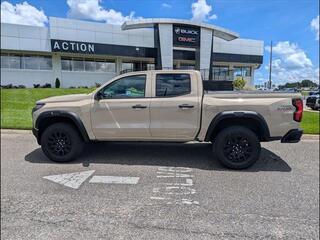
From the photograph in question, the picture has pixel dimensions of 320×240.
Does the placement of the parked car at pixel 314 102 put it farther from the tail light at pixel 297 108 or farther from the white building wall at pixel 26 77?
the white building wall at pixel 26 77

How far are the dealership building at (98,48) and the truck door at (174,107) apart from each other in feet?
80.3

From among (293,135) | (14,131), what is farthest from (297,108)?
(14,131)

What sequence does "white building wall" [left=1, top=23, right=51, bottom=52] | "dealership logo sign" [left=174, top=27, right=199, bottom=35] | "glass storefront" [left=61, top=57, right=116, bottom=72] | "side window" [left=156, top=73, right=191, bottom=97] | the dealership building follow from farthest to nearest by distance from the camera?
"dealership logo sign" [left=174, top=27, right=199, bottom=35], "glass storefront" [left=61, top=57, right=116, bottom=72], the dealership building, "white building wall" [left=1, top=23, right=51, bottom=52], "side window" [left=156, top=73, right=191, bottom=97]

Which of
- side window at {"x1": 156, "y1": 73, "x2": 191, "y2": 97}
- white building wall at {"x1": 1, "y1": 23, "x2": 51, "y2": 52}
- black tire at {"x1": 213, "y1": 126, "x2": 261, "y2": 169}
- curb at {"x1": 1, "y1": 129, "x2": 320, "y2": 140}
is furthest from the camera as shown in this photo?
white building wall at {"x1": 1, "y1": 23, "x2": 51, "y2": 52}

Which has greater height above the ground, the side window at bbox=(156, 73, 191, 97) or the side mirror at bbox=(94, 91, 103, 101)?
the side window at bbox=(156, 73, 191, 97)

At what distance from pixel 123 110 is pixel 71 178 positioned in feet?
5.19

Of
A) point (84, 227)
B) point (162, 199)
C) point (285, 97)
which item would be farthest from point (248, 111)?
point (84, 227)

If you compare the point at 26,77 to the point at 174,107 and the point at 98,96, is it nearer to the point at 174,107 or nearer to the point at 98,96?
the point at 98,96

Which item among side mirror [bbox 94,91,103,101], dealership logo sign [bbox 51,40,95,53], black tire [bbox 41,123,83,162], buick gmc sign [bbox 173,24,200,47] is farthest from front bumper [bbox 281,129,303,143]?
buick gmc sign [bbox 173,24,200,47]

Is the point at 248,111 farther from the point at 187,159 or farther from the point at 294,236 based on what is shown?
the point at 294,236

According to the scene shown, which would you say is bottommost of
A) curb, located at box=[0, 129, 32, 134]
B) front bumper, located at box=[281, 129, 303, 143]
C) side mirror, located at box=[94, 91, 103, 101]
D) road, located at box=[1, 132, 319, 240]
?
road, located at box=[1, 132, 319, 240]

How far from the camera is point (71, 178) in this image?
4.62 metres

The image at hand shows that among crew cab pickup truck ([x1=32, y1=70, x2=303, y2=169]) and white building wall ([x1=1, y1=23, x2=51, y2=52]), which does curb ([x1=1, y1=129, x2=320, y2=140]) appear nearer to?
crew cab pickup truck ([x1=32, y1=70, x2=303, y2=169])

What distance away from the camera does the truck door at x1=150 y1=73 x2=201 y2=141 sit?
16.7 feet
